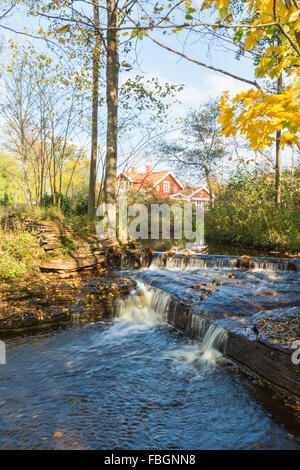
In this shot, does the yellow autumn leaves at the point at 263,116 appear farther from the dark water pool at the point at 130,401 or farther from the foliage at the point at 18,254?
the foliage at the point at 18,254

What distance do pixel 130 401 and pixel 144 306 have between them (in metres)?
3.37

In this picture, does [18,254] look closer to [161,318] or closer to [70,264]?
[70,264]

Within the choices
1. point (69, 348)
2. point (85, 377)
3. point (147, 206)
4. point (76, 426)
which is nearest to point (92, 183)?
point (147, 206)

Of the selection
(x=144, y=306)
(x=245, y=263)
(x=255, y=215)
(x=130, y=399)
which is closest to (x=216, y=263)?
(x=245, y=263)

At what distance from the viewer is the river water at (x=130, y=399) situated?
2975 mm

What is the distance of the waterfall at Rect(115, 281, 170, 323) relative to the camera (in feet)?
21.4

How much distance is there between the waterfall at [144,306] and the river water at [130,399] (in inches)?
39.8

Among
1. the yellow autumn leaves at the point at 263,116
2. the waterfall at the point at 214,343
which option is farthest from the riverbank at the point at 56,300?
the yellow autumn leaves at the point at 263,116

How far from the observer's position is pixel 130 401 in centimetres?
362

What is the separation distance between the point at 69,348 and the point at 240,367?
8.32 ft

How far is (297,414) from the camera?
10.6 feet

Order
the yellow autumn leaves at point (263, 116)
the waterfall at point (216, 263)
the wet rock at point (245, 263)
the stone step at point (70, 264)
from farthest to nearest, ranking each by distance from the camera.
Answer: the wet rock at point (245, 263) < the waterfall at point (216, 263) < the stone step at point (70, 264) < the yellow autumn leaves at point (263, 116)

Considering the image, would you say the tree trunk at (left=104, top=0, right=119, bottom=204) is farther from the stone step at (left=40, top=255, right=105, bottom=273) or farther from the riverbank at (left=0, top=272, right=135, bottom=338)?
the riverbank at (left=0, top=272, right=135, bottom=338)
